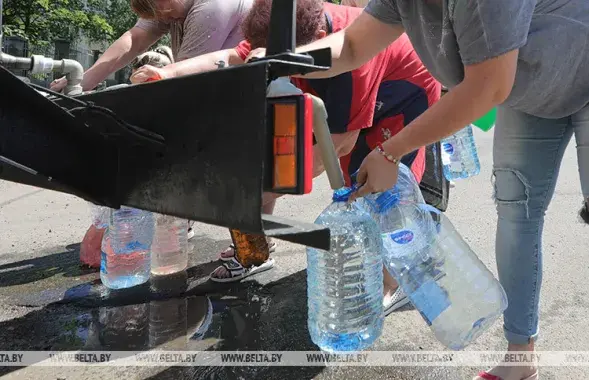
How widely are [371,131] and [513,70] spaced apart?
1442 millimetres

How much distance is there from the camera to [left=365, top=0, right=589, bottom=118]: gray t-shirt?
1448 millimetres

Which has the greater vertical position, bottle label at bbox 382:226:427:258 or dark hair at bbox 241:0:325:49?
dark hair at bbox 241:0:325:49

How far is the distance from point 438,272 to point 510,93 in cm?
100

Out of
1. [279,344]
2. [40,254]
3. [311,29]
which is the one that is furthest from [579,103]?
[40,254]

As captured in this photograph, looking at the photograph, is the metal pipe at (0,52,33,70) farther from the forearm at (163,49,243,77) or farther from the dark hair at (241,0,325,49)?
the dark hair at (241,0,325,49)

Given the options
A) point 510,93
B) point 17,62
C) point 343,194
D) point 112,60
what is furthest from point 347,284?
point 112,60

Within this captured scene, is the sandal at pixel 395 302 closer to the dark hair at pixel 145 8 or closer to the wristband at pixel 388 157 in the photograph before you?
the wristband at pixel 388 157

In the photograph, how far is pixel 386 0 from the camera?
199 cm

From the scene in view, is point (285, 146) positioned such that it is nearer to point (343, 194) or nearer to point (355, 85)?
point (343, 194)

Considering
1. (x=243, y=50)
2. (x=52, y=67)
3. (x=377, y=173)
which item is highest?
(x=243, y=50)

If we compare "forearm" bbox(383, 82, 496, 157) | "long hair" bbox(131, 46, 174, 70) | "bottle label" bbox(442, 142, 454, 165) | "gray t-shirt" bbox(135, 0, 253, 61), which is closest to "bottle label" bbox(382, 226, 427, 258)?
"forearm" bbox(383, 82, 496, 157)

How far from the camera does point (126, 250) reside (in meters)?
3.27

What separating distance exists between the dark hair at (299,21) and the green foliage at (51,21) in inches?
643

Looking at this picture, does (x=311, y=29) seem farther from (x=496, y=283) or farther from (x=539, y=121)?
(x=496, y=283)
